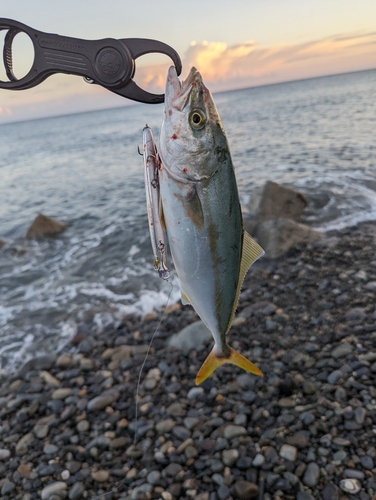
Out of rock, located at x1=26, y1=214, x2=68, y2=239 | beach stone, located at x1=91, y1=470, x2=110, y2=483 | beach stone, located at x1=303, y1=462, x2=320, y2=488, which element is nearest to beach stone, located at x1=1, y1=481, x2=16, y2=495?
beach stone, located at x1=91, y1=470, x2=110, y2=483

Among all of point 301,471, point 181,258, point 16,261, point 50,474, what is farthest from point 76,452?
point 16,261

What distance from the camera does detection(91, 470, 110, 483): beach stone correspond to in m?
3.83

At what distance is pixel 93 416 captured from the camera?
4.64 m

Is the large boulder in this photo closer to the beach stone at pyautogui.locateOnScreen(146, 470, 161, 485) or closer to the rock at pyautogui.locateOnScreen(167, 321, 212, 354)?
the rock at pyautogui.locateOnScreen(167, 321, 212, 354)

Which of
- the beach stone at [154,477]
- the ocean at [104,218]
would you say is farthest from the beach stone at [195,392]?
the ocean at [104,218]

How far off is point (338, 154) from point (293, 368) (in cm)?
1357

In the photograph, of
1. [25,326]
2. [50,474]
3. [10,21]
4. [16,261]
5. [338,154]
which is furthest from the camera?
[338,154]

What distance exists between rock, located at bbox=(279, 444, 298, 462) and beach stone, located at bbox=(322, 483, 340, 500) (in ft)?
1.18

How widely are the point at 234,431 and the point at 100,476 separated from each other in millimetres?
1339

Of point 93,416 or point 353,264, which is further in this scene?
point 353,264

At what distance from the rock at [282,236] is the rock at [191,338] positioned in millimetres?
2709

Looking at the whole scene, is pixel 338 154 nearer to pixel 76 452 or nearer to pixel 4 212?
pixel 4 212

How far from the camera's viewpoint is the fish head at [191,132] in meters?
1.85

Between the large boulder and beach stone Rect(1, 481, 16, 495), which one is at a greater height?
the large boulder
